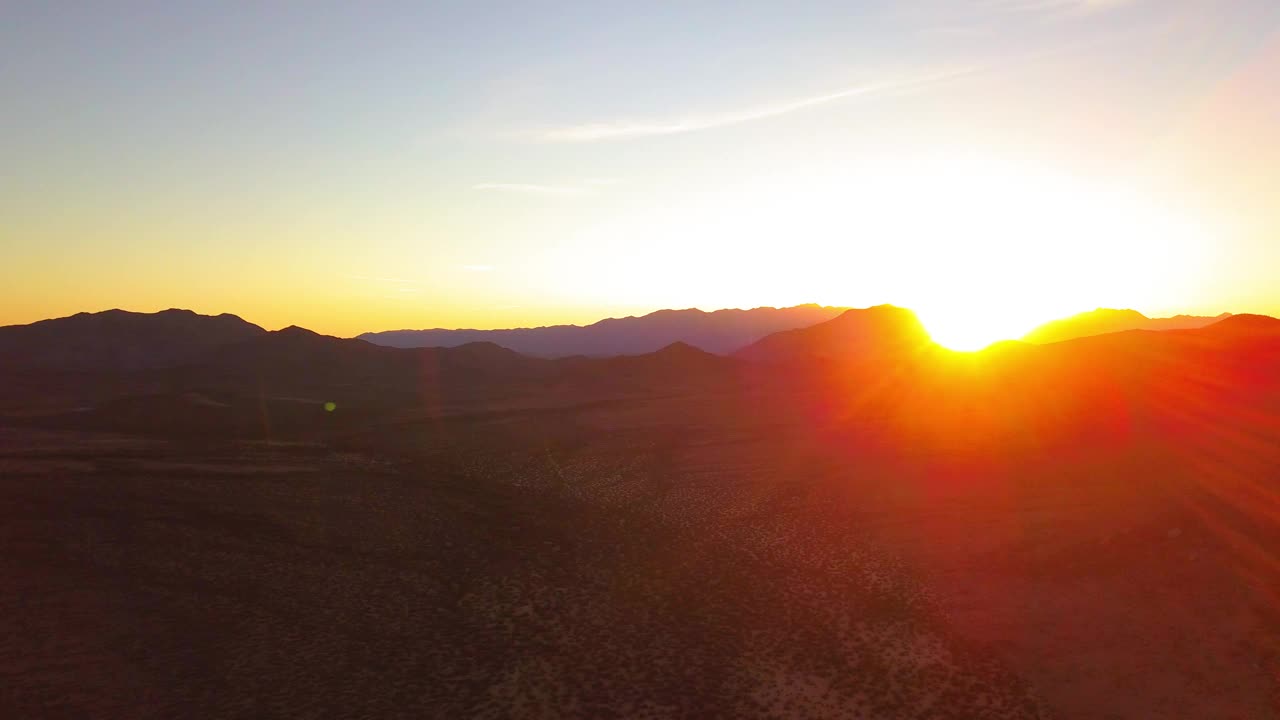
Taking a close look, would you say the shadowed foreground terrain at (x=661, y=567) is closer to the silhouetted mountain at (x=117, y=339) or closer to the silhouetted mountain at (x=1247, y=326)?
the silhouetted mountain at (x=1247, y=326)

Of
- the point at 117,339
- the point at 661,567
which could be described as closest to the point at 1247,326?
the point at 661,567

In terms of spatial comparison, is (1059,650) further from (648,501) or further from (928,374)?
(928,374)

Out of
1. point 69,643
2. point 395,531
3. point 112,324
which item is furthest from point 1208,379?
point 112,324

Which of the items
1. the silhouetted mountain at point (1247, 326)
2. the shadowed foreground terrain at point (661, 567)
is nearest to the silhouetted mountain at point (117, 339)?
the shadowed foreground terrain at point (661, 567)

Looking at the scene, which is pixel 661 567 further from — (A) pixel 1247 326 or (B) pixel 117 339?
(B) pixel 117 339

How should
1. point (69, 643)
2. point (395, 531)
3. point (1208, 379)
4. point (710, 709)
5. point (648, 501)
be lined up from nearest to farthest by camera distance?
point (710, 709) < point (69, 643) < point (395, 531) < point (648, 501) < point (1208, 379)
